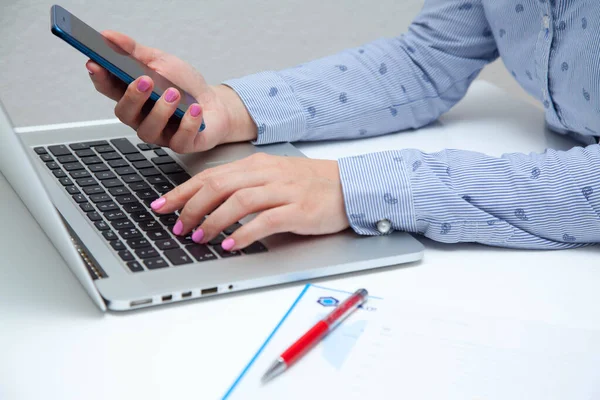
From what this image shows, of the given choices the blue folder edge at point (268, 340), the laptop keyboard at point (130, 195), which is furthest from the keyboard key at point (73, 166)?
the blue folder edge at point (268, 340)

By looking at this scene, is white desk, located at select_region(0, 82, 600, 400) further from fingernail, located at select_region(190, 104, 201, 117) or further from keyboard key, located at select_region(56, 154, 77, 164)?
fingernail, located at select_region(190, 104, 201, 117)

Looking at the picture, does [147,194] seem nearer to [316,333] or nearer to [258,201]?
[258,201]

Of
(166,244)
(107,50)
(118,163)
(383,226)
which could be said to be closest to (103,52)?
(107,50)

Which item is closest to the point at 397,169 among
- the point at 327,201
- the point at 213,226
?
the point at 327,201

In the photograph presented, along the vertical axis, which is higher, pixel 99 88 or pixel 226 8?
pixel 99 88

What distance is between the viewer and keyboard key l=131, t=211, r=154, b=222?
65cm

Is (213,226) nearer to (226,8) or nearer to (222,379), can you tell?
(222,379)

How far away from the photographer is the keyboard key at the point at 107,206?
668 mm

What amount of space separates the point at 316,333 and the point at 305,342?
0.04 feet

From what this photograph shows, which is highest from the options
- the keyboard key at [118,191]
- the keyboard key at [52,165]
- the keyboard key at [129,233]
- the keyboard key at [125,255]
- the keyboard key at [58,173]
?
the keyboard key at [125,255]

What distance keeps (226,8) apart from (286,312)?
69.7 inches

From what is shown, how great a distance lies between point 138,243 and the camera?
60 centimetres

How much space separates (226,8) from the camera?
216 cm

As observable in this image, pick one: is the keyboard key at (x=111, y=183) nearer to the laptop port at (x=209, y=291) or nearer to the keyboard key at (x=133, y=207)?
the keyboard key at (x=133, y=207)
